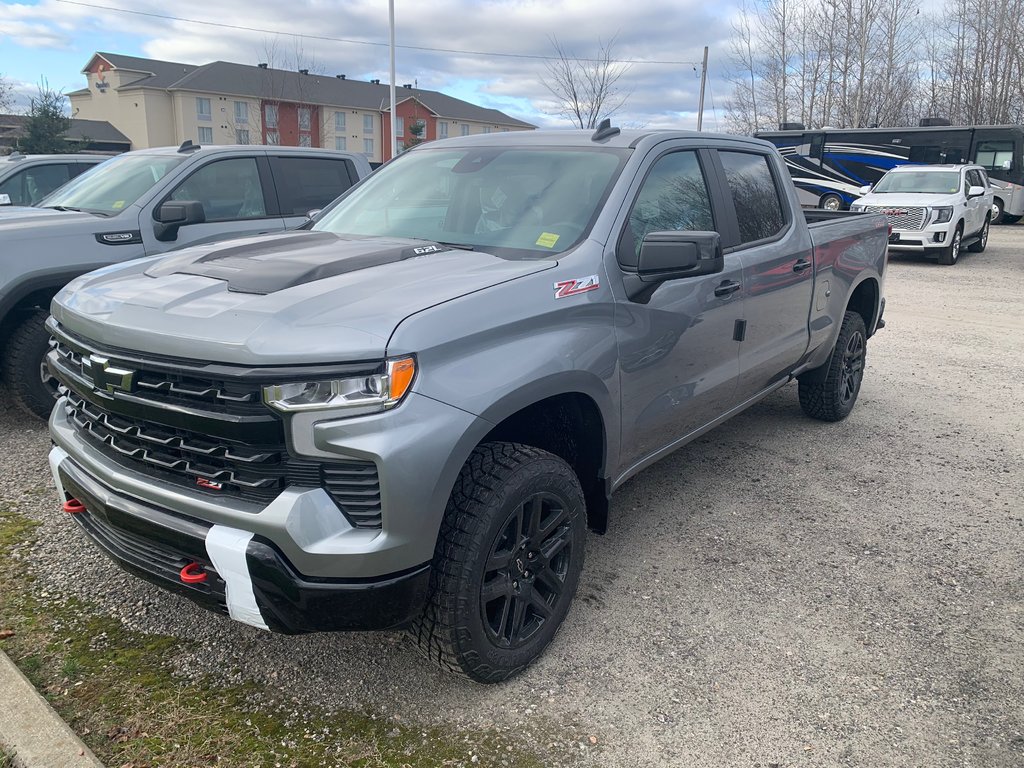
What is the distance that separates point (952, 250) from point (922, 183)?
167cm

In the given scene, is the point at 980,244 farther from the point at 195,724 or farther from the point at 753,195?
the point at 195,724

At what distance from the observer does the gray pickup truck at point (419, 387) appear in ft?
7.43

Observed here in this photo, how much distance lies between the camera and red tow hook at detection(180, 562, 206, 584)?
2393 millimetres

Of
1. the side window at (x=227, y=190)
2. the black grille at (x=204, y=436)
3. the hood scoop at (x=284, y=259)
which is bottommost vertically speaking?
→ the black grille at (x=204, y=436)

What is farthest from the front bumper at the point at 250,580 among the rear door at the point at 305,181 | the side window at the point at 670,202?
the rear door at the point at 305,181

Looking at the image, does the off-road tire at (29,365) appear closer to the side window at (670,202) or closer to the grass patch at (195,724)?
the grass patch at (195,724)

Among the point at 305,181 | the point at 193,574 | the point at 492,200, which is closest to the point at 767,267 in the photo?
the point at 492,200

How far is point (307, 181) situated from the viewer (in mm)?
6977

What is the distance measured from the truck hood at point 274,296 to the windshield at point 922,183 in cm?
1606

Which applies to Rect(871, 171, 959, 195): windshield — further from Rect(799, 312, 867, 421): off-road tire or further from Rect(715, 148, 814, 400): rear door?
Rect(715, 148, 814, 400): rear door

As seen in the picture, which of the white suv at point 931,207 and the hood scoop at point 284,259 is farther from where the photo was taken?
the white suv at point 931,207

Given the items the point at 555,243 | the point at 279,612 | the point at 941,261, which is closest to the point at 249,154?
the point at 555,243

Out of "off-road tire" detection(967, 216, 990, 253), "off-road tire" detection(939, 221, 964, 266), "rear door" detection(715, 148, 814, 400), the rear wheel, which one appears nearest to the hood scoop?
"rear door" detection(715, 148, 814, 400)

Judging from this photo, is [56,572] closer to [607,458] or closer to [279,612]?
[279,612]
